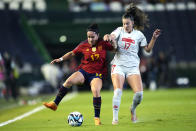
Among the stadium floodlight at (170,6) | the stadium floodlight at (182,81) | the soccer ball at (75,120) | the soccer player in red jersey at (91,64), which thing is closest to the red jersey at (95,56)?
the soccer player in red jersey at (91,64)

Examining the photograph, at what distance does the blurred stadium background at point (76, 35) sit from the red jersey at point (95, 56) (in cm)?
1907

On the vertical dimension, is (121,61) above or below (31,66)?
above

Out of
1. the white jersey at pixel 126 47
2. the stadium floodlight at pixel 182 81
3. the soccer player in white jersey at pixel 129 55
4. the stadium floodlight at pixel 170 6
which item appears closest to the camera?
the soccer player in white jersey at pixel 129 55

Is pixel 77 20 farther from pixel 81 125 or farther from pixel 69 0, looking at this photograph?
pixel 81 125

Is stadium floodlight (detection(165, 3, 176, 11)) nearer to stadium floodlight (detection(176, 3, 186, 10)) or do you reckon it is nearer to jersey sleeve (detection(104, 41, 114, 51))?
stadium floodlight (detection(176, 3, 186, 10))

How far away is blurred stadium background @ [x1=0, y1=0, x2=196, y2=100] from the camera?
3164 centimetres

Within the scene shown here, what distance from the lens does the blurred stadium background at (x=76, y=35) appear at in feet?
104

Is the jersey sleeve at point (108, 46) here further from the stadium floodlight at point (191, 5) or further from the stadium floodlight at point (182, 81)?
the stadium floodlight at point (191, 5)

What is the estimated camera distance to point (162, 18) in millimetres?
36906

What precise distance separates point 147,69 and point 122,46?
22.0 m

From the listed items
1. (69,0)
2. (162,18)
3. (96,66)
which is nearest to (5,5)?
(69,0)

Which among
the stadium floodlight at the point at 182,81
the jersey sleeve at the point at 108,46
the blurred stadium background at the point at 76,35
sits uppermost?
the jersey sleeve at the point at 108,46

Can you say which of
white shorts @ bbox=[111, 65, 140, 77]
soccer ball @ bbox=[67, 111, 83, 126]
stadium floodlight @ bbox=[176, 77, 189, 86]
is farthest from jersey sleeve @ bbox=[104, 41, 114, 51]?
stadium floodlight @ bbox=[176, 77, 189, 86]

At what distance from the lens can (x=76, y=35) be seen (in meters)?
34.0
